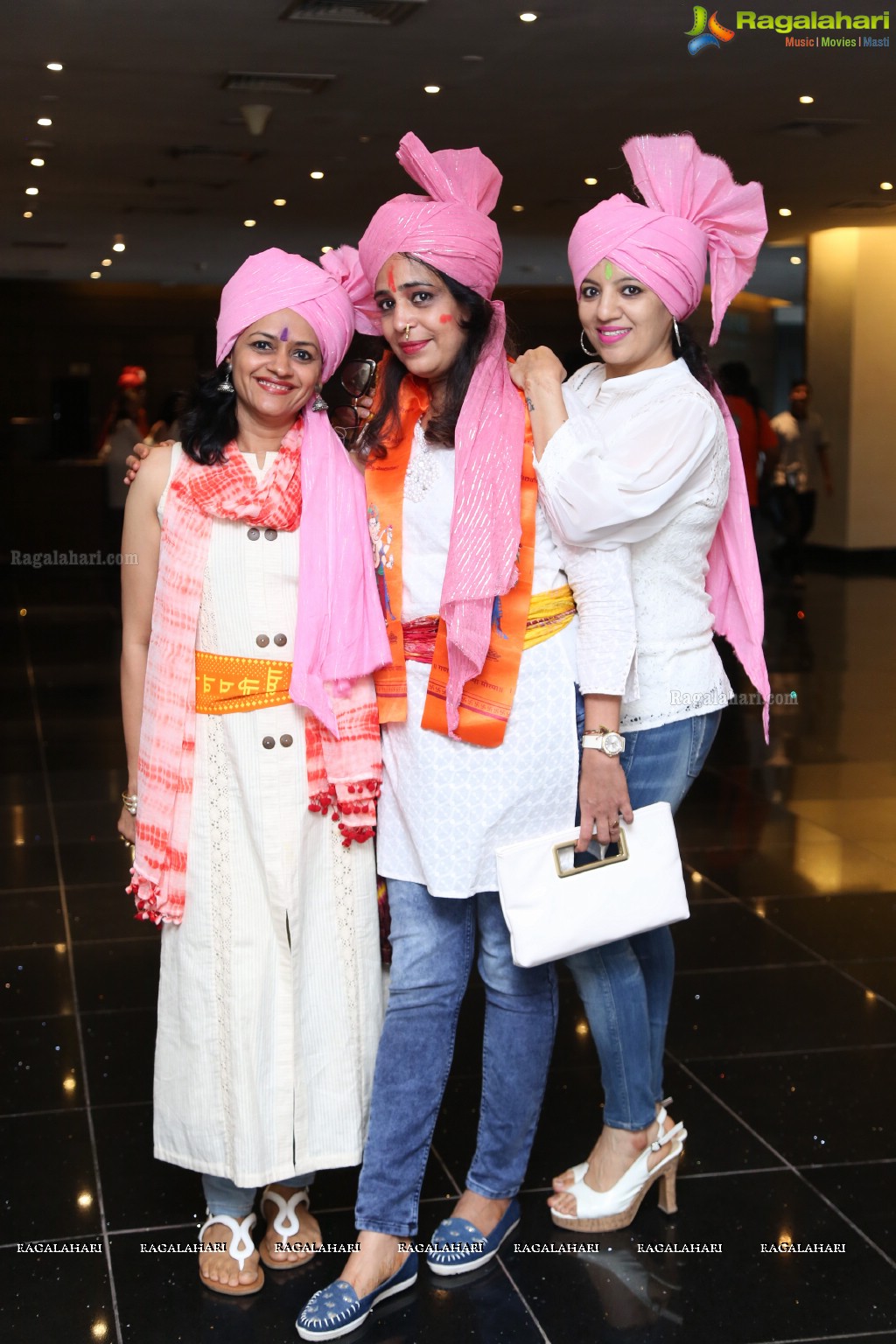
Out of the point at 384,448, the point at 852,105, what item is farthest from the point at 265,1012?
the point at 852,105

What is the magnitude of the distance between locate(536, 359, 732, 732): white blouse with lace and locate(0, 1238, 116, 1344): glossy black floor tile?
122 centimetres

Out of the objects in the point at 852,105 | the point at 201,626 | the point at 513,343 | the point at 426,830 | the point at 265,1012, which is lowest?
the point at 265,1012

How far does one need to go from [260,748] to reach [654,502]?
2.28 feet

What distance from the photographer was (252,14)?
6.36 meters

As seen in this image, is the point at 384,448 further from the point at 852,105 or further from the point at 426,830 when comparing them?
the point at 852,105

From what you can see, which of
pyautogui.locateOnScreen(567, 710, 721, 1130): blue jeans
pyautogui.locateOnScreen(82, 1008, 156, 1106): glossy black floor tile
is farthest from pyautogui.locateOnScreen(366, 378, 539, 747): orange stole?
pyautogui.locateOnScreen(82, 1008, 156, 1106): glossy black floor tile

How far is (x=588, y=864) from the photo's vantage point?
2.16 m

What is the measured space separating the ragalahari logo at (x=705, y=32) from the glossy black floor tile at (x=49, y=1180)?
5.31 m

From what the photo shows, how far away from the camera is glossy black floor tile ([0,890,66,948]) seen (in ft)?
12.3

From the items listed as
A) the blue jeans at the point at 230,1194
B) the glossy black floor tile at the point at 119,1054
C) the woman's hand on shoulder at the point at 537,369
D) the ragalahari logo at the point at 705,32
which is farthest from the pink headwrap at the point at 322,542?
the ragalahari logo at the point at 705,32

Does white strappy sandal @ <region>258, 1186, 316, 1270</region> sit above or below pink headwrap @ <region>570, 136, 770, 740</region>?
below

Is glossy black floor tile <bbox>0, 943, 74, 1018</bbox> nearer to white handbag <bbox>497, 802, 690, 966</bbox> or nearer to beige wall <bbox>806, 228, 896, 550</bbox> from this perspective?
white handbag <bbox>497, 802, 690, 966</bbox>

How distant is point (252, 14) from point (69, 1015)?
4846mm

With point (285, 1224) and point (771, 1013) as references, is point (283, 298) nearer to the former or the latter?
point (285, 1224)
